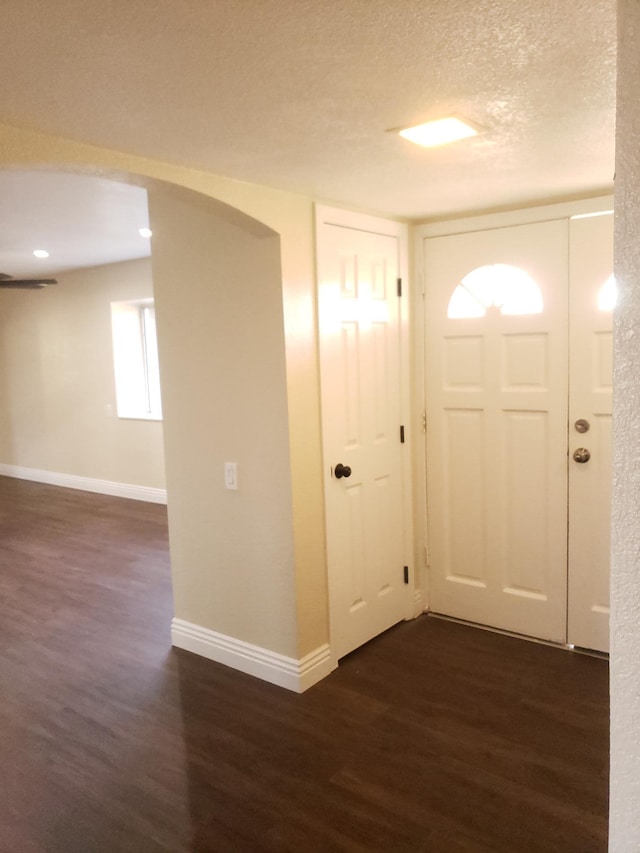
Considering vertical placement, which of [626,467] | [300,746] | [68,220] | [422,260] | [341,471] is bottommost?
[300,746]

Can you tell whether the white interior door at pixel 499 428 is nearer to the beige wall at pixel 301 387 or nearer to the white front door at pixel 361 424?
the white front door at pixel 361 424

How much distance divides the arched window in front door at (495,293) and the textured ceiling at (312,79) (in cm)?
83

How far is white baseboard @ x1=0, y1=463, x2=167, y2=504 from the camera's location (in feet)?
21.4

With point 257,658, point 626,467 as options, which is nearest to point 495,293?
point 257,658

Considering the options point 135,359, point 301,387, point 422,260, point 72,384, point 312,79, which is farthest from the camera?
point 72,384

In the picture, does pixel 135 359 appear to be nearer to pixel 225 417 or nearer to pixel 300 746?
pixel 225 417

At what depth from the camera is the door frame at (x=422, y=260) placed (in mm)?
3059

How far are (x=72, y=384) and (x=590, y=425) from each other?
18.5ft

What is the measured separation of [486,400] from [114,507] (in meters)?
4.23

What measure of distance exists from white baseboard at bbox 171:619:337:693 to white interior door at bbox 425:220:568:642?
3.20ft

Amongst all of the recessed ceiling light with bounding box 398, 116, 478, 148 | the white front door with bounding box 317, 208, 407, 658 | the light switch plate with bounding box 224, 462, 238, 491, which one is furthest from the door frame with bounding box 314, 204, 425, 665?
the recessed ceiling light with bounding box 398, 116, 478, 148

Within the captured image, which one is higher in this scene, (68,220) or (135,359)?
(68,220)

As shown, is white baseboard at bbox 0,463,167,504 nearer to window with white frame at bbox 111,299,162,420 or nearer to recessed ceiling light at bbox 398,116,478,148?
window with white frame at bbox 111,299,162,420

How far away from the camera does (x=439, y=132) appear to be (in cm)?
204
